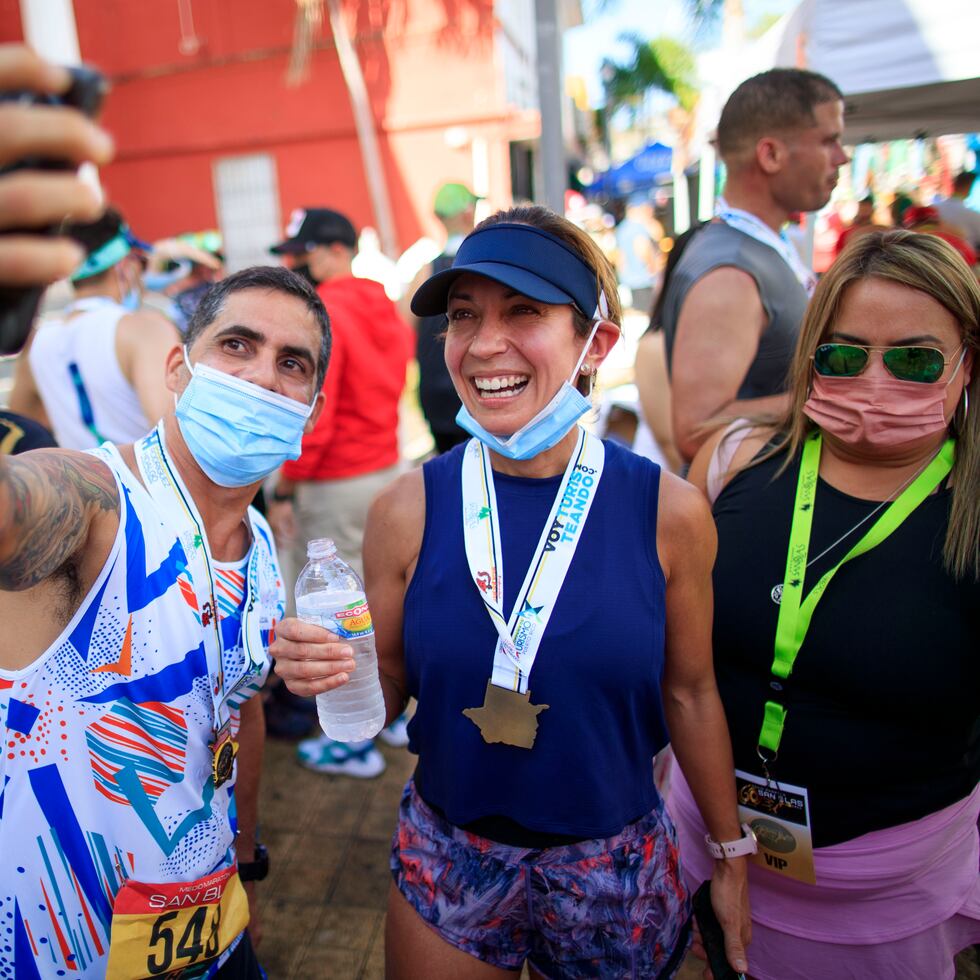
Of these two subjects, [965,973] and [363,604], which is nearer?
[363,604]

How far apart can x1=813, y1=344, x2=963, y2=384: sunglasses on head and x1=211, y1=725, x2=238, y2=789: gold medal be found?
5.76 ft

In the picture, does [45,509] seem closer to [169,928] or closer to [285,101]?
[169,928]

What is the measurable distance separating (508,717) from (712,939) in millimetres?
858

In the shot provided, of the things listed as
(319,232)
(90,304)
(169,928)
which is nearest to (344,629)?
(169,928)

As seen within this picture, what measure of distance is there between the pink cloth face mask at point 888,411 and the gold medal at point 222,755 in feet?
5.48

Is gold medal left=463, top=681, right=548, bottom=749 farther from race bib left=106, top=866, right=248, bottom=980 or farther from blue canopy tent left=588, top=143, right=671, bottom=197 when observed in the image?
blue canopy tent left=588, top=143, right=671, bottom=197

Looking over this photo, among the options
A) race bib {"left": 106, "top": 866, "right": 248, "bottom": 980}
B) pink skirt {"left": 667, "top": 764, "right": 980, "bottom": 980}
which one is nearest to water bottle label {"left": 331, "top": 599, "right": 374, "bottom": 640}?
race bib {"left": 106, "top": 866, "right": 248, "bottom": 980}

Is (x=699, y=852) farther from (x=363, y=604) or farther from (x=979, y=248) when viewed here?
(x=979, y=248)

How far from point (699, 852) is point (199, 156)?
19152 mm

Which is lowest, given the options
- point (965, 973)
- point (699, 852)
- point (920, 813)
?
point (965, 973)

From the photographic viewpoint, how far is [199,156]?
17.7m

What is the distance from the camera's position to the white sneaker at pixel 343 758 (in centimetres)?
393

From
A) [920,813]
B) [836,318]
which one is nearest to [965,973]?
[920,813]

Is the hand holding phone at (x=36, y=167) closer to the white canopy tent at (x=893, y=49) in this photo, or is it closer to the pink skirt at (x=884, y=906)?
the pink skirt at (x=884, y=906)
